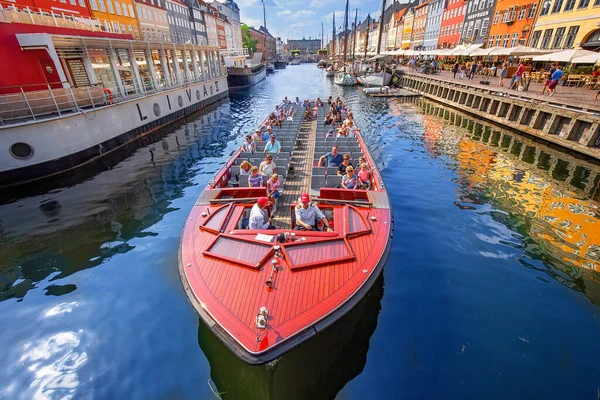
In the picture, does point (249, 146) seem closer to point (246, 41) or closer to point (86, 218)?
point (86, 218)

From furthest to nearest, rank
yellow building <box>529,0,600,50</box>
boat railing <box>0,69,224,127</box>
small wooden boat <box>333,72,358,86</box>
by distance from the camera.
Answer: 1. small wooden boat <box>333,72,358,86</box>
2. yellow building <box>529,0,600,50</box>
3. boat railing <box>0,69,224,127</box>

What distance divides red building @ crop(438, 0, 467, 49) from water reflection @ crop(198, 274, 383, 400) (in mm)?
56460

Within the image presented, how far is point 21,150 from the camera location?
12.9 metres

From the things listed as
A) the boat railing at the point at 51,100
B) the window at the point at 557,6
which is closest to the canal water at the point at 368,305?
the boat railing at the point at 51,100

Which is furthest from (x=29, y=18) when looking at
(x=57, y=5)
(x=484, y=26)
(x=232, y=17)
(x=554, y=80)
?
(x=232, y=17)

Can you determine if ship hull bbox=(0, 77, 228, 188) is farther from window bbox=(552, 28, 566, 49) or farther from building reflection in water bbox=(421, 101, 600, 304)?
window bbox=(552, 28, 566, 49)

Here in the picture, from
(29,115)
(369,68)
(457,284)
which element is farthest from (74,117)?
(369,68)

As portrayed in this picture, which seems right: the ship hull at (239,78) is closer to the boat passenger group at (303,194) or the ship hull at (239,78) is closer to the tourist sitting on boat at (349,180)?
the boat passenger group at (303,194)

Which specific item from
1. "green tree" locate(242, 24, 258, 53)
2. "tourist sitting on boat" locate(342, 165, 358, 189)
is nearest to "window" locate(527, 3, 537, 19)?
"tourist sitting on boat" locate(342, 165, 358, 189)

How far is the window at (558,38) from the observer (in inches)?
1037

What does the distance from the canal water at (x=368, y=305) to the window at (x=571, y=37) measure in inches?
768

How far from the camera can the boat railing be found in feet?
42.0

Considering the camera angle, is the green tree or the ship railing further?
the green tree

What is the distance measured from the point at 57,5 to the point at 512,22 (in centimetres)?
4482
